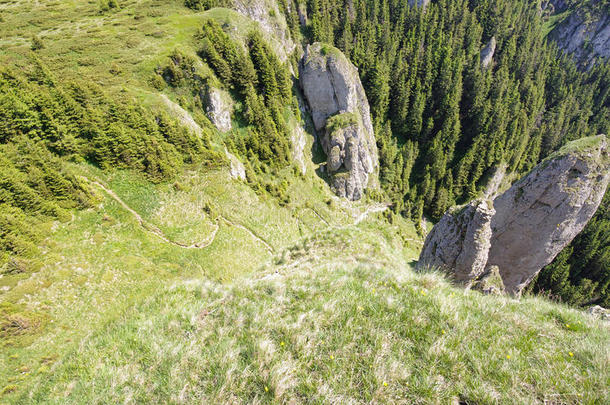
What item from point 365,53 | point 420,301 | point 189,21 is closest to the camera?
point 420,301

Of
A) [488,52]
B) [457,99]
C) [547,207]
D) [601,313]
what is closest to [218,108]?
[601,313]

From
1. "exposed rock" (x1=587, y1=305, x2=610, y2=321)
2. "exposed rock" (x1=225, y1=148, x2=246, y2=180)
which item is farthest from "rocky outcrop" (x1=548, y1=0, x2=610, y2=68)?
"exposed rock" (x1=225, y1=148, x2=246, y2=180)

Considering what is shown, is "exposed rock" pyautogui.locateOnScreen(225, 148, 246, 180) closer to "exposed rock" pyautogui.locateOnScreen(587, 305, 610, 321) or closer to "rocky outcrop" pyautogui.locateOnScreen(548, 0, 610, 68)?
"exposed rock" pyautogui.locateOnScreen(587, 305, 610, 321)

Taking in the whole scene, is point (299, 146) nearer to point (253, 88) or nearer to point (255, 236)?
point (253, 88)

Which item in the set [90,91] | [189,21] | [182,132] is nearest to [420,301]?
[182,132]

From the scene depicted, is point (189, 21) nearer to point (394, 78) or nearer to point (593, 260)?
point (394, 78)

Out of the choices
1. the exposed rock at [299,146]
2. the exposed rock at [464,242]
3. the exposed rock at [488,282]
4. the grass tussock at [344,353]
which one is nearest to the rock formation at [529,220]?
the exposed rock at [464,242]

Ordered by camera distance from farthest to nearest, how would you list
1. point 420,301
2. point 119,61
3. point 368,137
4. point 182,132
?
1. point 368,137
2. point 119,61
3. point 182,132
4. point 420,301
